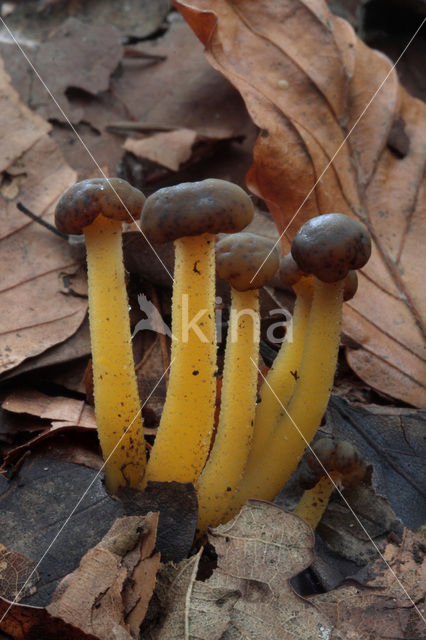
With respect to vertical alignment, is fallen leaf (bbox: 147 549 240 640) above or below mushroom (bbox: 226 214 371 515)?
below

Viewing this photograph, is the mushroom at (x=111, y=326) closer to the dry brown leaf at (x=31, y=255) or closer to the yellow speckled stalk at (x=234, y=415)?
the yellow speckled stalk at (x=234, y=415)

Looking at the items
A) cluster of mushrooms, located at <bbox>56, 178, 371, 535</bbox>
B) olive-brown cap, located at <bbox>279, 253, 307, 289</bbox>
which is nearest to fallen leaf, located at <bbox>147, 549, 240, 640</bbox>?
cluster of mushrooms, located at <bbox>56, 178, 371, 535</bbox>

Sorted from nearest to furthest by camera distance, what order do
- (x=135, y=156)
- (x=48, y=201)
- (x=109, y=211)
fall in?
(x=109, y=211), (x=48, y=201), (x=135, y=156)

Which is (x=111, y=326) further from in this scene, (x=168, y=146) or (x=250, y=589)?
(x=168, y=146)

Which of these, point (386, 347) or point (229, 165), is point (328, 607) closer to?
point (386, 347)

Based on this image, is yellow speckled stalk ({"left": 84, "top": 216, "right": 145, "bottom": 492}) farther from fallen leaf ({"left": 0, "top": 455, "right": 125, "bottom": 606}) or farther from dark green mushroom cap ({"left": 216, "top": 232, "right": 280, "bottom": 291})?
dark green mushroom cap ({"left": 216, "top": 232, "right": 280, "bottom": 291})

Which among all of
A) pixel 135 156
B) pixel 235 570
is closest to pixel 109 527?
pixel 235 570
